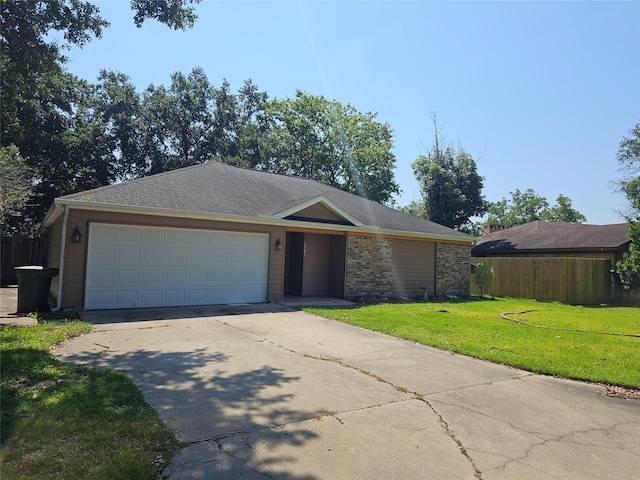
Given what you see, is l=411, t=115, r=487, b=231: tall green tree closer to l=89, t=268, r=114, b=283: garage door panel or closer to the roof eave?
the roof eave

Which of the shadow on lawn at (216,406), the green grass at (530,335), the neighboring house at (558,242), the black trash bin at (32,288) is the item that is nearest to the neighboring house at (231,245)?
the black trash bin at (32,288)

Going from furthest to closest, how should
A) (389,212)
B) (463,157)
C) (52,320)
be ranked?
1. (463,157)
2. (389,212)
3. (52,320)

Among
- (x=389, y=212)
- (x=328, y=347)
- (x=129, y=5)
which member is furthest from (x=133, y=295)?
(x=389, y=212)

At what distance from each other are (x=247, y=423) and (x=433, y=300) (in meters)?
13.0

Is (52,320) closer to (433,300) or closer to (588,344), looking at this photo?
(588,344)

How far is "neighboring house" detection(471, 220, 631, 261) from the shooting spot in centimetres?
1828

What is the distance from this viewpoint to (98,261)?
9820 mm

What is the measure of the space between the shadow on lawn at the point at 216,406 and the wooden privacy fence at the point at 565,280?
1586 centimetres

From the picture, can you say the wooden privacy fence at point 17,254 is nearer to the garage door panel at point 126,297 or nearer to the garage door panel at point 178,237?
the garage door panel at point 126,297

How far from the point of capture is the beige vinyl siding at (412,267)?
1559 cm

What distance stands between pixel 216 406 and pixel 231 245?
315 inches

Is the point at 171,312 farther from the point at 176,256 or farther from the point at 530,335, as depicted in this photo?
the point at 530,335

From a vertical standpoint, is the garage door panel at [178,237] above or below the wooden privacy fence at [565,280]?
above

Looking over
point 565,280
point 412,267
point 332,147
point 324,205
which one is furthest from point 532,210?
point 324,205
